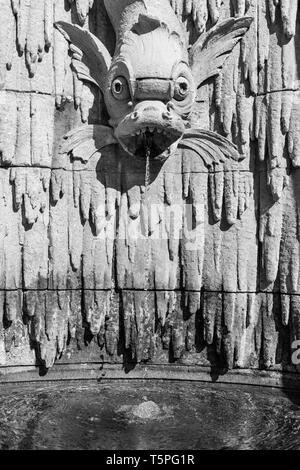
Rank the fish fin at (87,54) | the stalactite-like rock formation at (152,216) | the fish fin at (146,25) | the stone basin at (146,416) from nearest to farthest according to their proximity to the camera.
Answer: the stone basin at (146,416), the fish fin at (146,25), the stalactite-like rock formation at (152,216), the fish fin at (87,54)

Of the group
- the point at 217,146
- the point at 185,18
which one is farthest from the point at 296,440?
the point at 185,18

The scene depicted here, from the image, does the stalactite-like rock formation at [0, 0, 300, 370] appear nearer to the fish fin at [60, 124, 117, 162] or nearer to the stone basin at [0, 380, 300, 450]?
the fish fin at [60, 124, 117, 162]

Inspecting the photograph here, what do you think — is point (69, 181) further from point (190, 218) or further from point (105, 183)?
point (190, 218)

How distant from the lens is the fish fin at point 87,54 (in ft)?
15.5

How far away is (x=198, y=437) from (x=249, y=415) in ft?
1.74

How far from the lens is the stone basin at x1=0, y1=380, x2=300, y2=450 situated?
3668 millimetres

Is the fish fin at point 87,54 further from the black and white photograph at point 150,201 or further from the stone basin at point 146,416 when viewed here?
the stone basin at point 146,416

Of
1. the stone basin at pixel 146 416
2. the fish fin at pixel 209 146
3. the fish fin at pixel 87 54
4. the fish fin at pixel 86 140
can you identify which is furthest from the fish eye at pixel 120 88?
the stone basin at pixel 146 416

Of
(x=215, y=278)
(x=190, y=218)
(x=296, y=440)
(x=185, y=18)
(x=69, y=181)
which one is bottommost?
(x=296, y=440)

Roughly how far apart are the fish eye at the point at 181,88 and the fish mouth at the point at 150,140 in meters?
0.26

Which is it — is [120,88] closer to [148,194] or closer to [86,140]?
[86,140]

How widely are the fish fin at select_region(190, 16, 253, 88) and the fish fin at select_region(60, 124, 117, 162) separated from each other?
78cm

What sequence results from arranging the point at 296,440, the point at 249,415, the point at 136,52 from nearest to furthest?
the point at 296,440, the point at 249,415, the point at 136,52

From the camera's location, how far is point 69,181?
478cm
